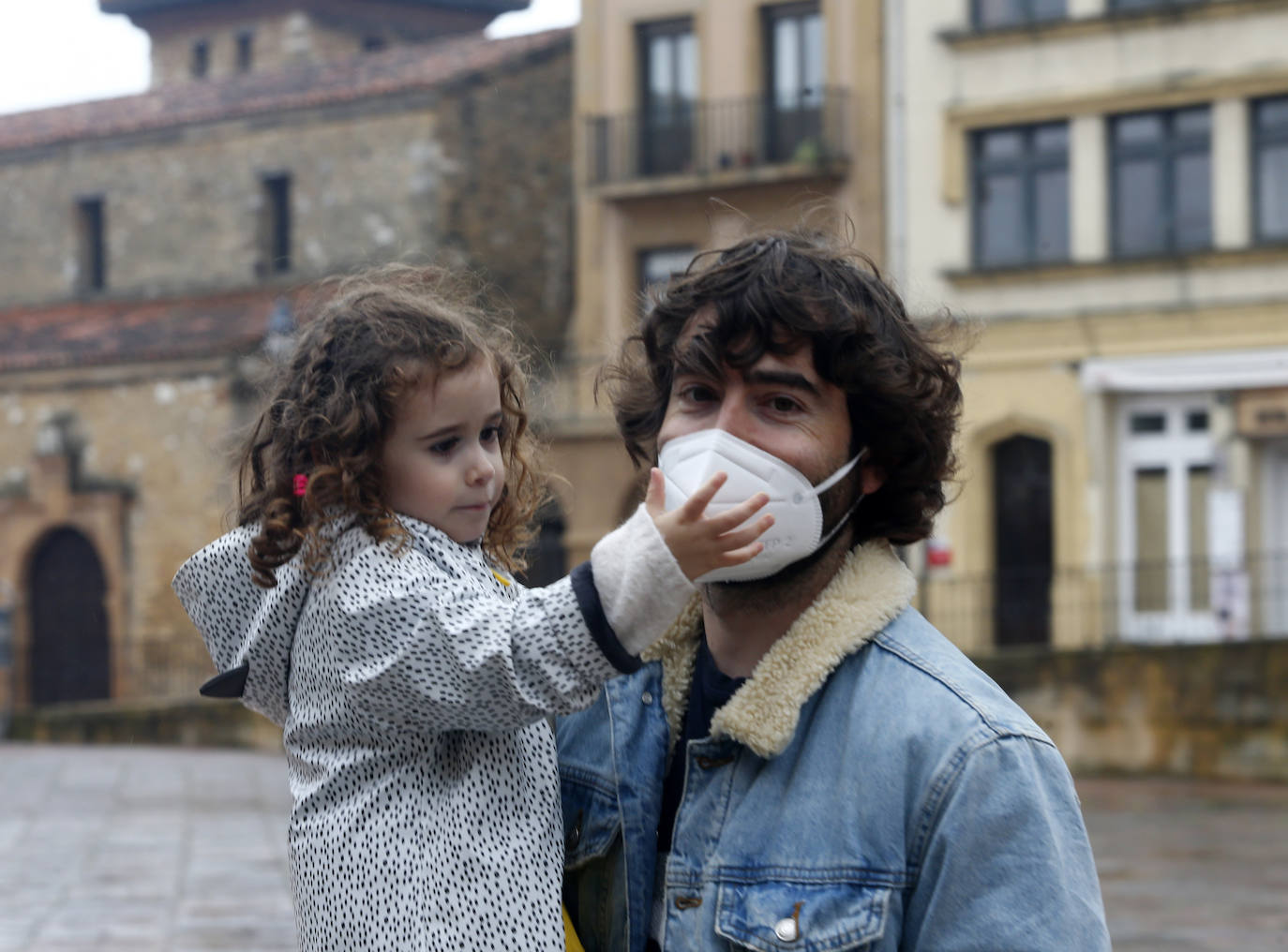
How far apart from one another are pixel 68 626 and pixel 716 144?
40.2 ft

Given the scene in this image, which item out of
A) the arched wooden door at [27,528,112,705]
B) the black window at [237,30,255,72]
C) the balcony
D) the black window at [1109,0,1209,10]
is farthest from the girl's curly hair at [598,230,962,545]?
the black window at [237,30,255,72]

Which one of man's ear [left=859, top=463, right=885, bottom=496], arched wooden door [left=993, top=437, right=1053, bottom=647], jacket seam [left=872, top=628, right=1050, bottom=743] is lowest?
arched wooden door [left=993, top=437, right=1053, bottom=647]

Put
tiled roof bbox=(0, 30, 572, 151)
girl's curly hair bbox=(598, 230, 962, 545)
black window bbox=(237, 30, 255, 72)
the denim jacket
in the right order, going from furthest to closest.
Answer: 1. black window bbox=(237, 30, 255, 72)
2. tiled roof bbox=(0, 30, 572, 151)
3. girl's curly hair bbox=(598, 230, 962, 545)
4. the denim jacket

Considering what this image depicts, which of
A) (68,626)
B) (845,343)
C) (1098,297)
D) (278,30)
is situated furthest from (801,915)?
(278,30)

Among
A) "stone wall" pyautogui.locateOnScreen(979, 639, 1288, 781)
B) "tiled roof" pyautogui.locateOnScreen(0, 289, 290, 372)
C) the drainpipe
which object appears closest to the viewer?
"stone wall" pyautogui.locateOnScreen(979, 639, 1288, 781)

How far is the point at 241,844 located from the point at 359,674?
39.2 feet

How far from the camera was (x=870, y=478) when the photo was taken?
319 centimetres

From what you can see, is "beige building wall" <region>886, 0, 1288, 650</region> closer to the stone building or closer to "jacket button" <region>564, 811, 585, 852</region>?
the stone building

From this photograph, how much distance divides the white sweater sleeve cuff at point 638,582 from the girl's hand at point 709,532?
16mm

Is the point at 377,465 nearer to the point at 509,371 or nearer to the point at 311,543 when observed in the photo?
the point at 311,543

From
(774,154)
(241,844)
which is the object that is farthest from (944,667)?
(774,154)

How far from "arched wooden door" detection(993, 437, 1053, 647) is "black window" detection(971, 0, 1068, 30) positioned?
16.5 feet

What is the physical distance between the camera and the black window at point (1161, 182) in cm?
2398

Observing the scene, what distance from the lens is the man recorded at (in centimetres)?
272
